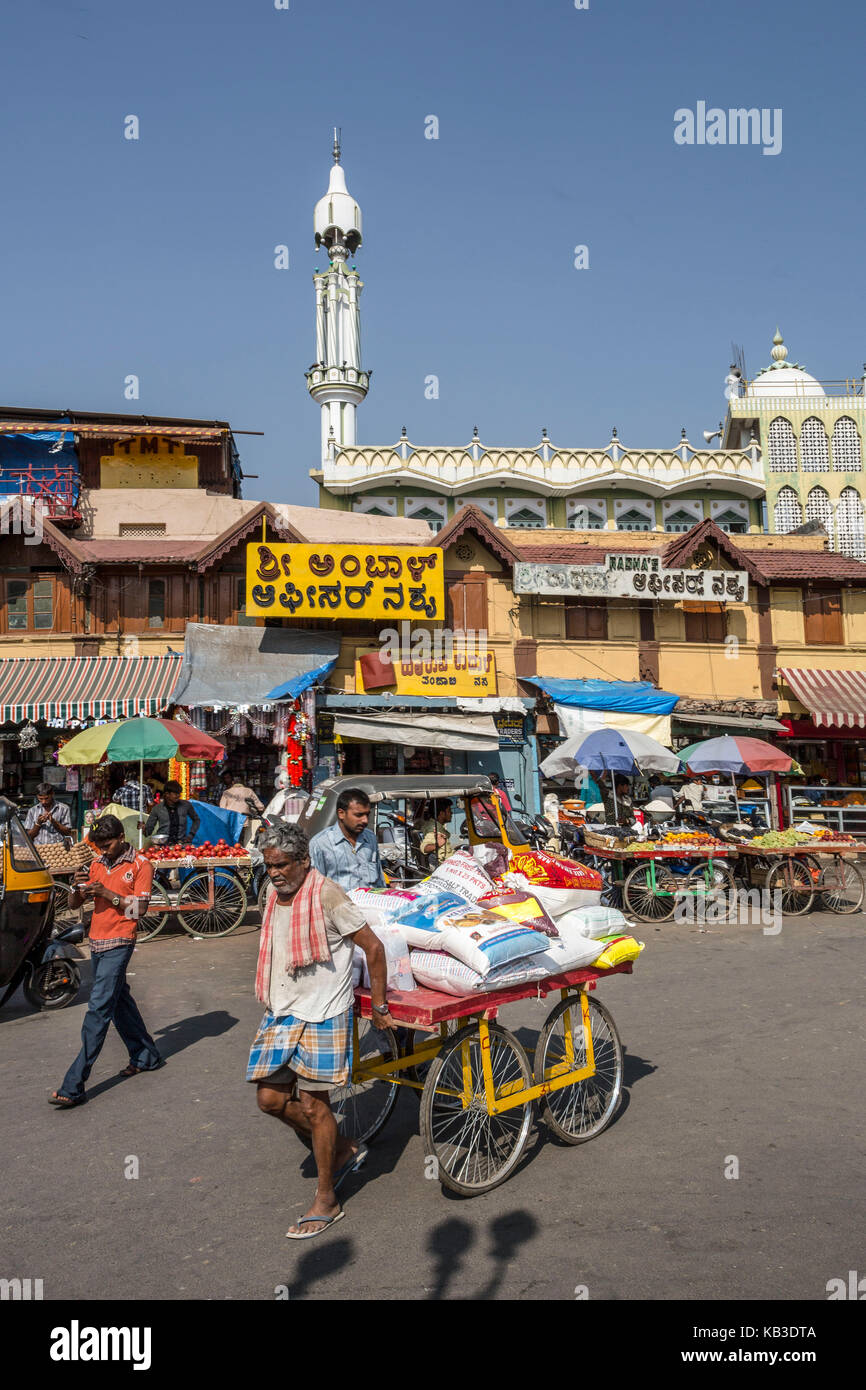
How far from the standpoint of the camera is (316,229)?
42.7 metres

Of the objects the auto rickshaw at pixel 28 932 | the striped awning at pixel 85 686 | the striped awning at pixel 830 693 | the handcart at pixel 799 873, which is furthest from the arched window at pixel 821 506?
the auto rickshaw at pixel 28 932

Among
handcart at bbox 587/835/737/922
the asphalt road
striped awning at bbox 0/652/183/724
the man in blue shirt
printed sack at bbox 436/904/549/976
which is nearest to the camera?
the asphalt road

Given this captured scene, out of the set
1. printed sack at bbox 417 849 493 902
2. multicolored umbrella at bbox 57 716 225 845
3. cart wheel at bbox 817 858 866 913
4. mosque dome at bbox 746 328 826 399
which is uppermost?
mosque dome at bbox 746 328 826 399

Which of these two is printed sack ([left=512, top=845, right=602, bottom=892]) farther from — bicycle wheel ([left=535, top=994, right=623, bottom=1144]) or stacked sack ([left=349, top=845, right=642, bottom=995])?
bicycle wheel ([left=535, top=994, right=623, bottom=1144])

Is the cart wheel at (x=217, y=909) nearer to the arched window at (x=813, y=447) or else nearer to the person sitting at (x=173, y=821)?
the person sitting at (x=173, y=821)

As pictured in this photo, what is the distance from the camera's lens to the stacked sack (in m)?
4.77

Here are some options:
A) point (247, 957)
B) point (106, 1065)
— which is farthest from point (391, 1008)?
point (247, 957)

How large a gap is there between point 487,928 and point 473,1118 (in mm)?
979

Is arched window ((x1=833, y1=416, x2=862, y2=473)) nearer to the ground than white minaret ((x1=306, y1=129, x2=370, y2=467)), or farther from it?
nearer to the ground

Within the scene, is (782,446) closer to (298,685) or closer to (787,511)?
(787,511)

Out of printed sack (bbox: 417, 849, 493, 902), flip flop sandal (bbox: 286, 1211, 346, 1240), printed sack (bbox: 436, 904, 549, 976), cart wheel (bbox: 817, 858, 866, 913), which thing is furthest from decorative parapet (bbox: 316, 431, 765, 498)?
flip flop sandal (bbox: 286, 1211, 346, 1240)

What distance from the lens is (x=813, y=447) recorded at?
37.6 metres

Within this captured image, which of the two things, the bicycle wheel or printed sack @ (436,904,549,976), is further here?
the bicycle wheel
